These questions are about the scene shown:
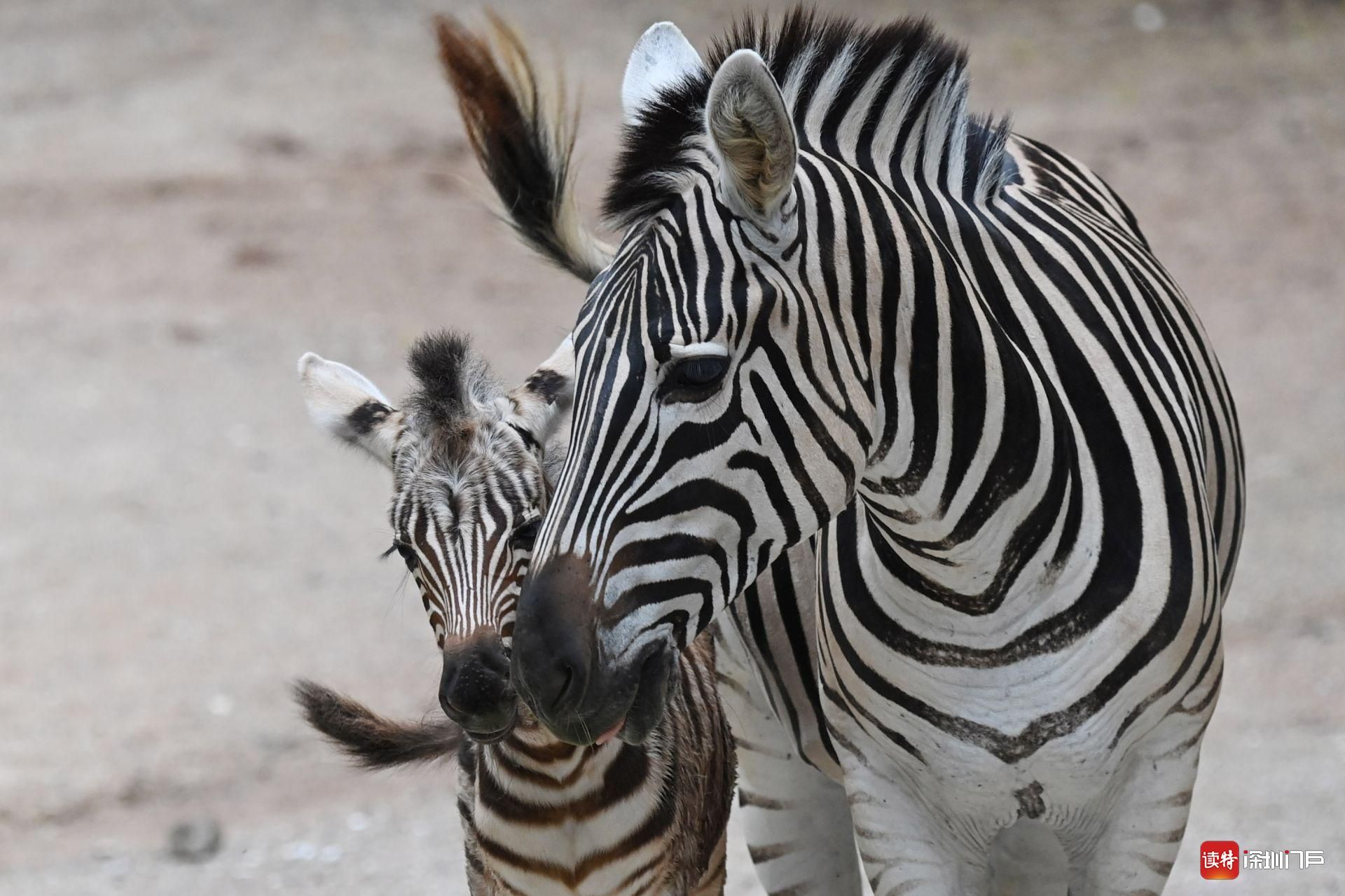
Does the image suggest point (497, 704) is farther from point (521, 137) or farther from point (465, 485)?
point (521, 137)

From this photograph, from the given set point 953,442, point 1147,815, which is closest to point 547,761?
point 1147,815

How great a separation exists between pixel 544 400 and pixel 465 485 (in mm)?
367

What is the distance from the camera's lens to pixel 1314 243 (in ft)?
42.9

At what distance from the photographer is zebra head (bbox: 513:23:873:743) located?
240cm

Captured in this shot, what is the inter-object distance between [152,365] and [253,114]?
471 centimetres

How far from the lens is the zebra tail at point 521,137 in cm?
446

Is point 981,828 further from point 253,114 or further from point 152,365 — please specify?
point 253,114

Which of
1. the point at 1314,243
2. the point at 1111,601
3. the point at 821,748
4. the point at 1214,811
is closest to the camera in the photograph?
the point at 1111,601

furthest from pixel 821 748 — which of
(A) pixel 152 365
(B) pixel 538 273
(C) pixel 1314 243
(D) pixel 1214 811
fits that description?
(C) pixel 1314 243

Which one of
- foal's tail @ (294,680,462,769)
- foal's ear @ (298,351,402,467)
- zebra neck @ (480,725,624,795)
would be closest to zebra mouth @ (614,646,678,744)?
zebra neck @ (480,725,624,795)

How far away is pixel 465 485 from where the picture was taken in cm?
346

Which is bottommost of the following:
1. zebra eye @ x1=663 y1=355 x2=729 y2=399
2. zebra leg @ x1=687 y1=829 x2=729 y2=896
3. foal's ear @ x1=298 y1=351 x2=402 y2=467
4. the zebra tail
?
zebra leg @ x1=687 y1=829 x2=729 y2=896

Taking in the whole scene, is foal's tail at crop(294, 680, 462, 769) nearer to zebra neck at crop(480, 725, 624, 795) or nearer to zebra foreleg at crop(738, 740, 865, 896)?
zebra neck at crop(480, 725, 624, 795)

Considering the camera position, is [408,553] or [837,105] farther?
[408,553]
